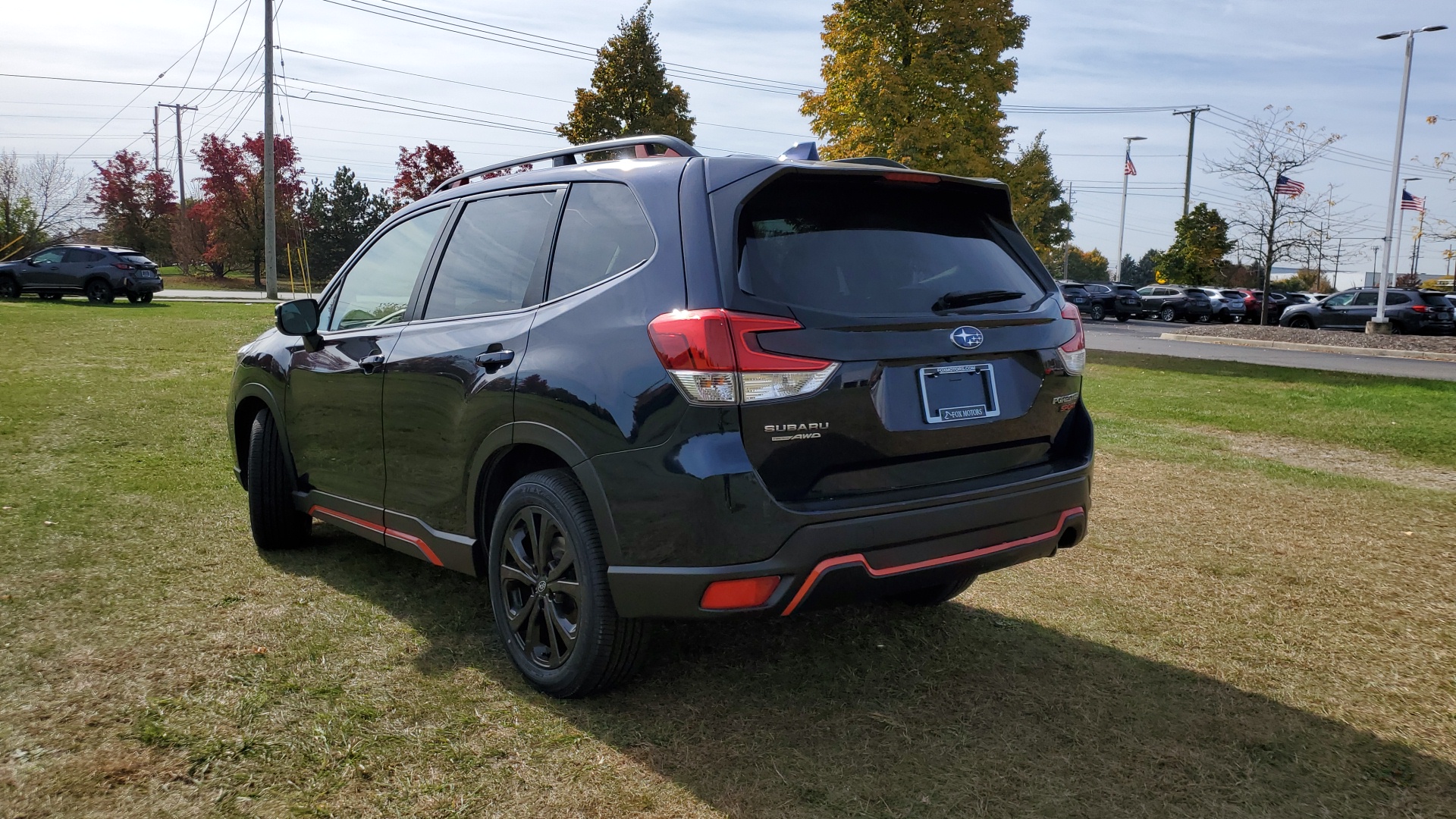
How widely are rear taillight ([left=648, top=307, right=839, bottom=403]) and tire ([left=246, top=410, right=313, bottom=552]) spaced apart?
9.93ft

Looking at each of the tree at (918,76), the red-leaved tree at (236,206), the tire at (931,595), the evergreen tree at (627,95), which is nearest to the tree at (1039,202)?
the tree at (918,76)

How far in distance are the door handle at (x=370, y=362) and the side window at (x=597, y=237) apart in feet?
3.66

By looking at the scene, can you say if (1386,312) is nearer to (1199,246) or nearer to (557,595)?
(1199,246)

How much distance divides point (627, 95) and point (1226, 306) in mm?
24147

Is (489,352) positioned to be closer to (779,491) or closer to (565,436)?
(565,436)

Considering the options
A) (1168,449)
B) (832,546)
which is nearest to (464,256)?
(832,546)

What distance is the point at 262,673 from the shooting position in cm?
374

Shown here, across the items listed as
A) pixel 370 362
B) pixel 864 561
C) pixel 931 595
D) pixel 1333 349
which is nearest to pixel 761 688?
pixel 864 561

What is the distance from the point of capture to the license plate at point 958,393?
328 centimetres

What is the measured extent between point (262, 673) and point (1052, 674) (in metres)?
2.81

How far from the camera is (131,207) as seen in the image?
56281 mm

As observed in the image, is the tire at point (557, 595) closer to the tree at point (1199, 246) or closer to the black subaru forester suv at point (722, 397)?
the black subaru forester suv at point (722, 397)

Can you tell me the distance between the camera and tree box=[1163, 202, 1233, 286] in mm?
49094

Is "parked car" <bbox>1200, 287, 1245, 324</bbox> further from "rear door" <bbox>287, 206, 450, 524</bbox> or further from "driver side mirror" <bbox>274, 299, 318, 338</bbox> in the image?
"driver side mirror" <bbox>274, 299, 318, 338</bbox>
